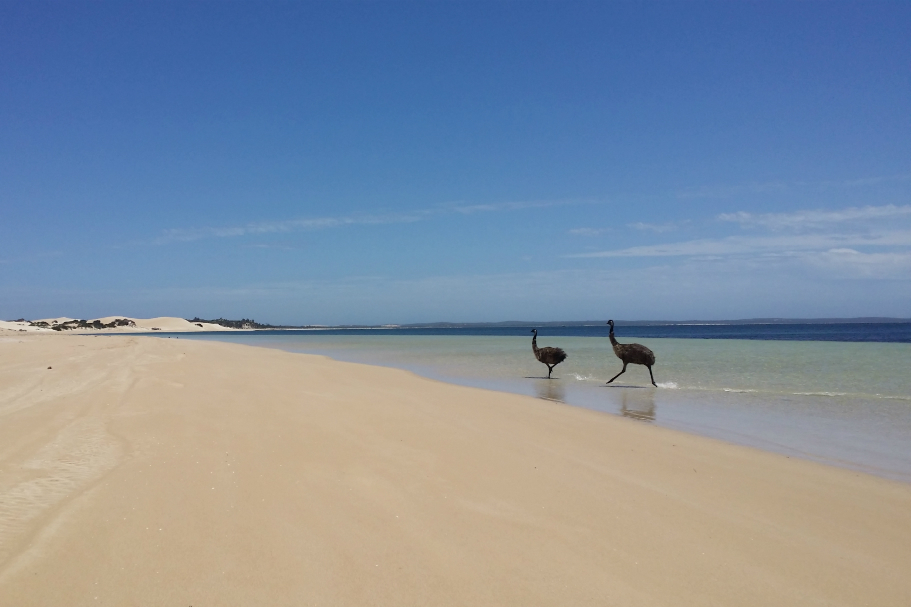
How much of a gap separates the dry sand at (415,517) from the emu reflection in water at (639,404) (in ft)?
7.17

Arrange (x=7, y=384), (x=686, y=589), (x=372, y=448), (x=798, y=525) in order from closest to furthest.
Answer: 1. (x=686, y=589)
2. (x=798, y=525)
3. (x=372, y=448)
4. (x=7, y=384)

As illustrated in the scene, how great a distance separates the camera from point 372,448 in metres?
5.82

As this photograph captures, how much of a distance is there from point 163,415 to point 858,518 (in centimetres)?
772

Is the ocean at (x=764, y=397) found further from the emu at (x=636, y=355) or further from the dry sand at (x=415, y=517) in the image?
the dry sand at (x=415, y=517)

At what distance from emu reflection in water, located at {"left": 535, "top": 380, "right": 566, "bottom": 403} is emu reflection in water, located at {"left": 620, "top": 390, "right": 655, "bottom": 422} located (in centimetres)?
137

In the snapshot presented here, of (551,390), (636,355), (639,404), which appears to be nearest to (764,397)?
(639,404)

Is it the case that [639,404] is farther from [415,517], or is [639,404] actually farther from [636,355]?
[415,517]

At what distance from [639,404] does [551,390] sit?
2.65 meters

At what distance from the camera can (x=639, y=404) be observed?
1092 cm

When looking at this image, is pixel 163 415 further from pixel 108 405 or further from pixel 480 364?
pixel 480 364

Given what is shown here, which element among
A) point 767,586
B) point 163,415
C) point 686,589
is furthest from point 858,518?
point 163,415

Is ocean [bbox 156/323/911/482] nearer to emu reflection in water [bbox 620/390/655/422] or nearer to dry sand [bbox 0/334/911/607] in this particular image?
emu reflection in water [bbox 620/390/655/422]

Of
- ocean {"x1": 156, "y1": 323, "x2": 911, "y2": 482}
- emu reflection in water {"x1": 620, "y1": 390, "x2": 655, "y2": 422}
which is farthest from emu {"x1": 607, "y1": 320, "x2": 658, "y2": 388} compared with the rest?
emu reflection in water {"x1": 620, "y1": 390, "x2": 655, "y2": 422}

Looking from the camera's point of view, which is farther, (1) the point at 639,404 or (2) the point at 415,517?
(1) the point at 639,404
